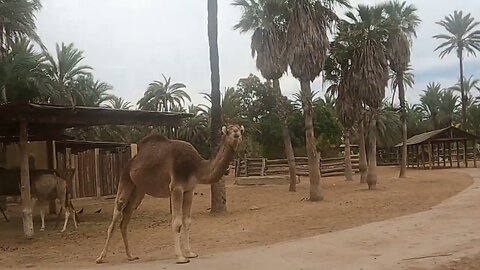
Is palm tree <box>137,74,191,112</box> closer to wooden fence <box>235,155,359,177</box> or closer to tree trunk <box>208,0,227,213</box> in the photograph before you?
wooden fence <box>235,155,359,177</box>

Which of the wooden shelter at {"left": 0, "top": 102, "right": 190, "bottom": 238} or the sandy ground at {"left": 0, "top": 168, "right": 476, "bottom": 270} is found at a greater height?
the wooden shelter at {"left": 0, "top": 102, "right": 190, "bottom": 238}

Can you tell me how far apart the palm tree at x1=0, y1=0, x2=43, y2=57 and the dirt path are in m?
14.2

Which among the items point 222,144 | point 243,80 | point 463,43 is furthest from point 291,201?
point 463,43

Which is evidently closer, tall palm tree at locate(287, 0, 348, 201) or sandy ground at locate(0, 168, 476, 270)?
sandy ground at locate(0, 168, 476, 270)

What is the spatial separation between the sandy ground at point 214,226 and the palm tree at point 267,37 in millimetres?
6223

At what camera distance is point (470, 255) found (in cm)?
988

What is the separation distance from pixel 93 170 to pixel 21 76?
704 centimetres

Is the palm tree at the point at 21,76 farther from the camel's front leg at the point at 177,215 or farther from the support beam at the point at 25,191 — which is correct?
the camel's front leg at the point at 177,215

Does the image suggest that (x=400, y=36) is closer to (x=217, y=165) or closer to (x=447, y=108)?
(x=217, y=165)

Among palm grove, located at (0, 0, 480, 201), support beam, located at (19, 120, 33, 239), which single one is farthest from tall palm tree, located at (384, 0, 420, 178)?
support beam, located at (19, 120, 33, 239)

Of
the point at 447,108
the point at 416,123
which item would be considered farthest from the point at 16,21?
the point at 447,108

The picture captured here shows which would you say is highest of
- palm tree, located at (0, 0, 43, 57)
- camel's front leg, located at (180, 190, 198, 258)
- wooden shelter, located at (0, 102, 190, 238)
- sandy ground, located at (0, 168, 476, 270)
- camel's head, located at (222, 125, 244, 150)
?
palm tree, located at (0, 0, 43, 57)

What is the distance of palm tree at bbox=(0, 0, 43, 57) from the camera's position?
2134 centimetres

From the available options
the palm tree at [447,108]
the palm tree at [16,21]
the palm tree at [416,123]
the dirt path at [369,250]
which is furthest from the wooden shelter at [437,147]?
the dirt path at [369,250]
